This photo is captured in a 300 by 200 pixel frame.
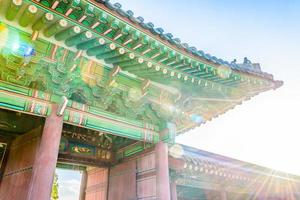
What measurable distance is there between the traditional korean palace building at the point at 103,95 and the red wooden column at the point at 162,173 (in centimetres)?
2

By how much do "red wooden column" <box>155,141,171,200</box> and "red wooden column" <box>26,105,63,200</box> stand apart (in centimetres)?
218

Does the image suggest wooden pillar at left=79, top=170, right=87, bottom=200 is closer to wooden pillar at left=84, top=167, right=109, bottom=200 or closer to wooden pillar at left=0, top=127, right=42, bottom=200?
wooden pillar at left=84, top=167, right=109, bottom=200

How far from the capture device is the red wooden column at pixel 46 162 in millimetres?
3549

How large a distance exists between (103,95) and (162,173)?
2068 mm

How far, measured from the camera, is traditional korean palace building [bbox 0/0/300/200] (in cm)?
359

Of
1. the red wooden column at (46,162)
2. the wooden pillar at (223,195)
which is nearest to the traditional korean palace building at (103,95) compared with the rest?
the red wooden column at (46,162)

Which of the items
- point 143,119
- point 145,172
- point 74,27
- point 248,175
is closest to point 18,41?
point 74,27

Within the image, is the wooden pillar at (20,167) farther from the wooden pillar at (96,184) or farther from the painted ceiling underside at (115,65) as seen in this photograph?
the wooden pillar at (96,184)

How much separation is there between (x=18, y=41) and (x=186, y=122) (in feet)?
14.1

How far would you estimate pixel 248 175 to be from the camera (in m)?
8.31

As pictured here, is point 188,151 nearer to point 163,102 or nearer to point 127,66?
point 163,102

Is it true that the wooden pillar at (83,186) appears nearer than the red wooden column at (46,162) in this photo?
No

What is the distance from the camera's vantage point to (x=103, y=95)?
473cm

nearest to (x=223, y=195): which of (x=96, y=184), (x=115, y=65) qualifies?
(x=96, y=184)
